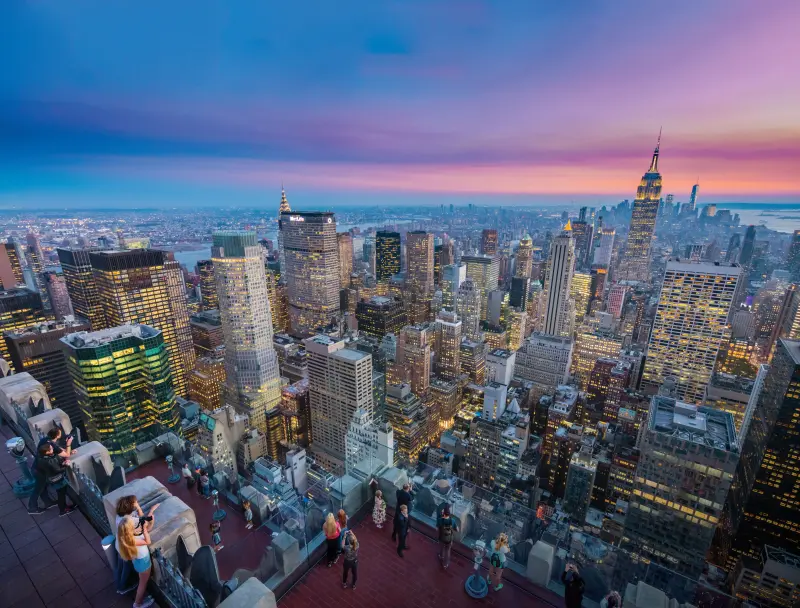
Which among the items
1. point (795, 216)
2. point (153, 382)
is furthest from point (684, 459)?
point (795, 216)

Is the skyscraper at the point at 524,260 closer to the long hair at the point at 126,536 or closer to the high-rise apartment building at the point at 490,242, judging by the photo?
the high-rise apartment building at the point at 490,242

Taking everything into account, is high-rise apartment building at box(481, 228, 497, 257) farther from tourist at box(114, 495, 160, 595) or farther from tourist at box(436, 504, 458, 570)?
tourist at box(114, 495, 160, 595)

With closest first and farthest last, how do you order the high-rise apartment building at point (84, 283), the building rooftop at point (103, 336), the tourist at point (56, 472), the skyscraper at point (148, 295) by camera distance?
1. the tourist at point (56, 472)
2. the building rooftop at point (103, 336)
3. the skyscraper at point (148, 295)
4. the high-rise apartment building at point (84, 283)

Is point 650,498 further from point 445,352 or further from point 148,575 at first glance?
point 445,352

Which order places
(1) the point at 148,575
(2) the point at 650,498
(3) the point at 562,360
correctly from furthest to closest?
1. (3) the point at 562,360
2. (2) the point at 650,498
3. (1) the point at 148,575

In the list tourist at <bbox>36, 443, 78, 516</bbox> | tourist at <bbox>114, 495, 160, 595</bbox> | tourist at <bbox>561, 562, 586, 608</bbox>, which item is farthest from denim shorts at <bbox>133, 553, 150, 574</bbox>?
tourist at <bbox>561, 562, 586, 608</bbox>

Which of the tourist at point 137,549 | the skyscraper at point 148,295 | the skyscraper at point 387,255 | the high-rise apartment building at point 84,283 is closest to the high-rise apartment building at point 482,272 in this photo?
the skyscraper at point 387,255
